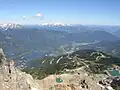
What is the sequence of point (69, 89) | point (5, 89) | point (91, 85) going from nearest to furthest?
1. point (5, 89)
2. point (69, 89)
3. point (91, 85)

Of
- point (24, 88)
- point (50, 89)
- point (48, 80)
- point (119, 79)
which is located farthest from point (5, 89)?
point (119, 79)

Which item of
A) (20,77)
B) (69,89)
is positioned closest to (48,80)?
(69,89)

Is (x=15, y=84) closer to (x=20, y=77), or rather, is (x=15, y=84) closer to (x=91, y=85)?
(x=20, y=77)

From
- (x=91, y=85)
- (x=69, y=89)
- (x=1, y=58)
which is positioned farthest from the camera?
(x=91, y=85)

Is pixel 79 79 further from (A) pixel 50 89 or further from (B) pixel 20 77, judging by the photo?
(B) pixel 20 77

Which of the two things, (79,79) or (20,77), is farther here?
(79,79)

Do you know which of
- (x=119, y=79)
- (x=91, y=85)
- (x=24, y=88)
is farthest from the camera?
(x=119, y=79)

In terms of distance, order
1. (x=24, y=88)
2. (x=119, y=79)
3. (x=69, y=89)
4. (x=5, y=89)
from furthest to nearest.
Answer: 1. (x=119, y=79)
2. (x=69, y=89)
3. (x=24, y=88)
4. (x=5, y=89)

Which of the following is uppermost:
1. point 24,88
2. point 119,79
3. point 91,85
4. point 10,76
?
point 10,76

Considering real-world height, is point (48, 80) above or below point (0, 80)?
below
